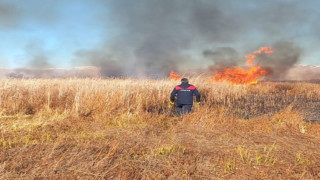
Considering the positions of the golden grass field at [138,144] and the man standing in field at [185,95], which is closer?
the golden grass field at [138,144]

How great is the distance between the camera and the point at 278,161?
12.6 ft

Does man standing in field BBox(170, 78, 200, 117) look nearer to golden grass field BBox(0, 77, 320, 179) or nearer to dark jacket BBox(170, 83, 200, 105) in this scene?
dark jacket BBox(170, 83, 200, 105)

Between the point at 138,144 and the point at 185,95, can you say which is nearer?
the point at 138,144

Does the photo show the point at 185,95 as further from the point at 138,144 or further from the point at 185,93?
the point at 138,144

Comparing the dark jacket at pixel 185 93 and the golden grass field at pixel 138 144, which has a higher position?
the dark jacket at pixel 185 93

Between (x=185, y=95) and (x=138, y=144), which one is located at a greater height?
(x=185, y=95)

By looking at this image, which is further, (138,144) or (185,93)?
(185,93)

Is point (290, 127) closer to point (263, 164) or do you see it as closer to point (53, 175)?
point (263, 164)

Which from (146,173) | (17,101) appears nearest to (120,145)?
(146,173)

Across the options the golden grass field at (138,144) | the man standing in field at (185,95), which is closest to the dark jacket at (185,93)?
the man standing in field at (185,95)

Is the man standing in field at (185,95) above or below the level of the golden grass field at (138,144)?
above

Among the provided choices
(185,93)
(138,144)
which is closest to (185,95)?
(185,93)

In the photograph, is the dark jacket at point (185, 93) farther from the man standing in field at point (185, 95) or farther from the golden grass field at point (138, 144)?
the golden grass field at point (138, 144)

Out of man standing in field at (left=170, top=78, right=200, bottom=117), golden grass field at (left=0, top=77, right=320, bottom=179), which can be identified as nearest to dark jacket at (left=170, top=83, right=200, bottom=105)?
man standing in field at (left=170, top=78, right=200, bottom=117)
